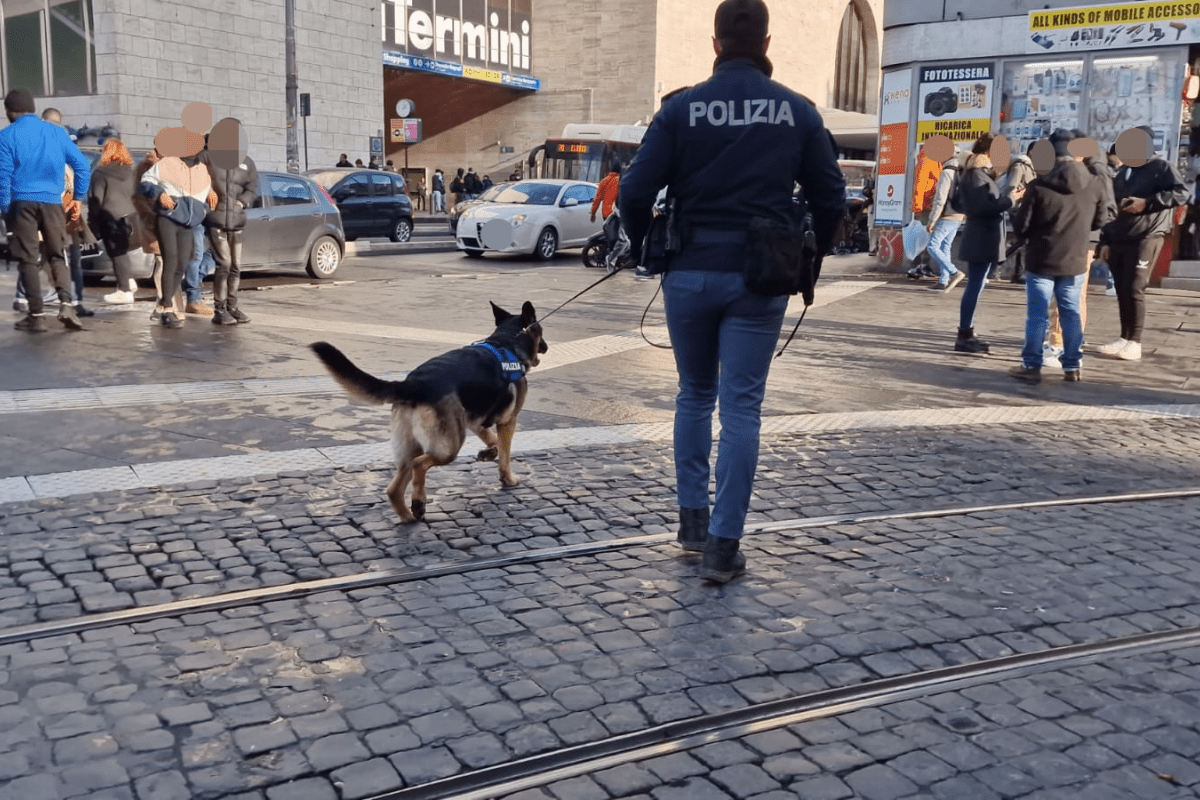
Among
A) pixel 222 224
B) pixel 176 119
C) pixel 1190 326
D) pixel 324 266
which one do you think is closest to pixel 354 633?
pixel 222 224

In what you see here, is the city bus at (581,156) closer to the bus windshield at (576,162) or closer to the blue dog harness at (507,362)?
the bus windshield at (576,162)

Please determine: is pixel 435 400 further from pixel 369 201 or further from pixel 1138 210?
pixel 369 201

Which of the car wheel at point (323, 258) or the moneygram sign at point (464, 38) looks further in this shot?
the moneygram sign at point (464, 38)

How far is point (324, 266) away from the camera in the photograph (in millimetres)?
16359

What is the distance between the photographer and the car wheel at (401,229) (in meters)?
25.5

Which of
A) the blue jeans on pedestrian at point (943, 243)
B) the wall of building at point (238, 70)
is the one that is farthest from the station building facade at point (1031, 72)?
the wall of building at point (238, 70)

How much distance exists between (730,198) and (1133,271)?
262 inches

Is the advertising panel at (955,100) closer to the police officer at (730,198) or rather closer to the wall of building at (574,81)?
the police officer at (730,198)

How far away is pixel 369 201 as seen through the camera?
81.2 feet

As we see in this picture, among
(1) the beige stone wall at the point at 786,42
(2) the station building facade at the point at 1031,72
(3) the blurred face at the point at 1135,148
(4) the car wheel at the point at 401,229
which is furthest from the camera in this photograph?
(1) the beige stone wall at the point at 786,42

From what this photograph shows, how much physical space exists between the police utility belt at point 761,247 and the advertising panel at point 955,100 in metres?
13.7

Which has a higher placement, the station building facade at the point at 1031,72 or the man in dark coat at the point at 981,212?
the station building facade at the point at 1031,72

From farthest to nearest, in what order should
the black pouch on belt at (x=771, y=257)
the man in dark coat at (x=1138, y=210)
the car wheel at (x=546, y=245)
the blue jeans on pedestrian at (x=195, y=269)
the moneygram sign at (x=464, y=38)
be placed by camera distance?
the moneygram sign at (x=464, y=38)
the car wheel at (x=546, y=245)
the blue jeans on pedestrian at (x=195, y=269)
the man in dark coat at (x=1138, y=210)
the black pouch on belt at (x=771, y=257)

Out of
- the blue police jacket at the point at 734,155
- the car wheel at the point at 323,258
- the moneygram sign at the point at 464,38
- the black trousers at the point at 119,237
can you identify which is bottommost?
the car wheel at the point at 323,258
